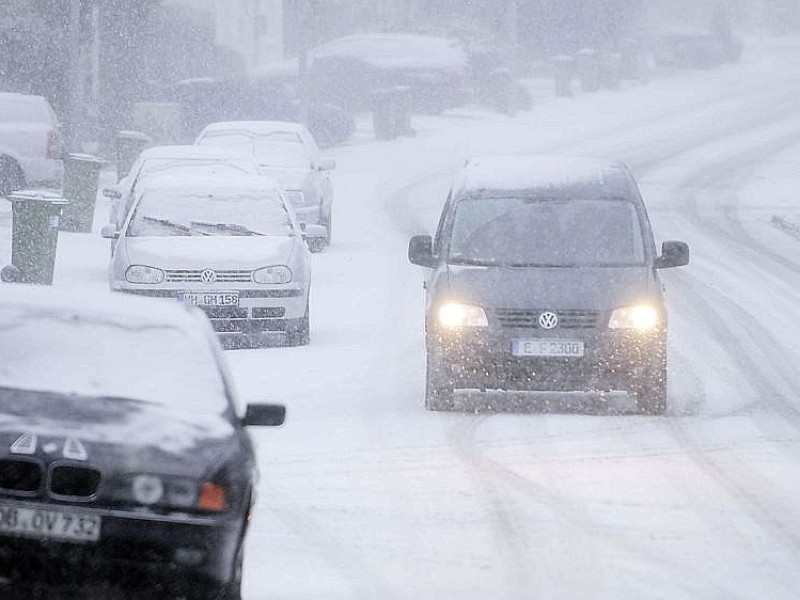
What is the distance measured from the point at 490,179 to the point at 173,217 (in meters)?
4.02

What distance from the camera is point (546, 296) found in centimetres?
1318

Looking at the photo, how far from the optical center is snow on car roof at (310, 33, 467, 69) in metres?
48.5

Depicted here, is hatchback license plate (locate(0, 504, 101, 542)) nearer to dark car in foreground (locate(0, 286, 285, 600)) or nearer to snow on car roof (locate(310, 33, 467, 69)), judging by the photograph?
dark car in foreground (locate(0, 286, 285, 600))

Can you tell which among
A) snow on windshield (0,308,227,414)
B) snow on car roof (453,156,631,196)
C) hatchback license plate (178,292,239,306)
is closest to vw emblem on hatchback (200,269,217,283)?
hatchback license plate (178,292,239,306)

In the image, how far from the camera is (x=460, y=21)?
6338 cm

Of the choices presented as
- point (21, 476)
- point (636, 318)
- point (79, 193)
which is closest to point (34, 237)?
point (79, 193)

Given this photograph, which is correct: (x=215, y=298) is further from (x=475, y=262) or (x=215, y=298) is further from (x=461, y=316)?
(x=461, y=316)

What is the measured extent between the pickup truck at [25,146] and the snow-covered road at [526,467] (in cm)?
562

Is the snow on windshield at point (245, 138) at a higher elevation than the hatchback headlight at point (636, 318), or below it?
higher

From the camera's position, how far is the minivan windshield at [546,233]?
45.4 ft

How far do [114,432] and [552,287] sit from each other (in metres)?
6.87

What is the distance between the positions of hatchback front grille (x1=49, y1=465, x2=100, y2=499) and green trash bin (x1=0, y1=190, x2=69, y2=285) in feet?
44.9

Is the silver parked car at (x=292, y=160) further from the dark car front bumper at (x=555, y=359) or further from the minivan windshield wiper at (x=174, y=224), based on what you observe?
the dark car front bumper at (x=555, y=359)

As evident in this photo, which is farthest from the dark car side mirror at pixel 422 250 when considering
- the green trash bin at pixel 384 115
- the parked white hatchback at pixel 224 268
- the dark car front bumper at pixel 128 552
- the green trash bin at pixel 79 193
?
the green trash bin at pixel 384 115
